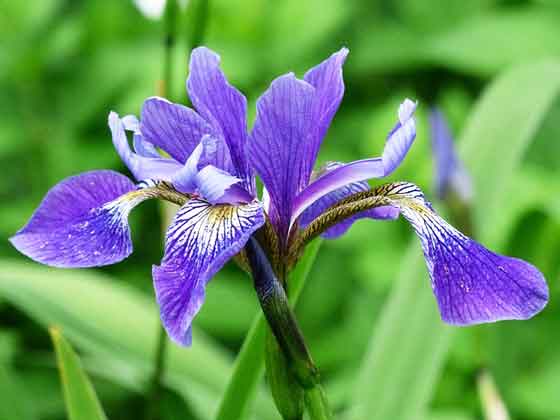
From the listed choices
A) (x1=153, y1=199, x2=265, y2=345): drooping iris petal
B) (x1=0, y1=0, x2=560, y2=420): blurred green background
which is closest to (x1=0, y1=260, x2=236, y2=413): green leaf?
(x1=0, y1=0, x2=560, y2=420): blurred green background

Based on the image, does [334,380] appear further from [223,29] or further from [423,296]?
[223,29]

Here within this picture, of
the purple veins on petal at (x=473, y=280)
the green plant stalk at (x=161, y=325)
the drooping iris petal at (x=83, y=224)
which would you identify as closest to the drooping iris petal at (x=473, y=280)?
Answer: the purple veins on petal at (x=473, y=280)

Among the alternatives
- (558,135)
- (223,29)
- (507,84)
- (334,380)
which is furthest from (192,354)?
(558,135)

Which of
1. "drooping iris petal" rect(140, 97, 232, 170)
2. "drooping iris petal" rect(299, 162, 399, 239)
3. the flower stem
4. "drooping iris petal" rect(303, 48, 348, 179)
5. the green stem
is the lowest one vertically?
the green stem

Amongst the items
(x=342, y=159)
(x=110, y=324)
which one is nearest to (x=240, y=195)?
(x=110, y=324)

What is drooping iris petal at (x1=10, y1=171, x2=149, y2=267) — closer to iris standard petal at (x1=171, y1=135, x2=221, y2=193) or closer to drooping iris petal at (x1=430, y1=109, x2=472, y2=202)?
iris standard petal at (x1=171, y1=135, x2=221, y2=193)

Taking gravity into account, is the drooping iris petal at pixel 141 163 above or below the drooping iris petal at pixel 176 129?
below

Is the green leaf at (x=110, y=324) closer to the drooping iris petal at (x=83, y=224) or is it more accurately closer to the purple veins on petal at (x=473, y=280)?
the drooping iris petal at (x=83, y=224)
